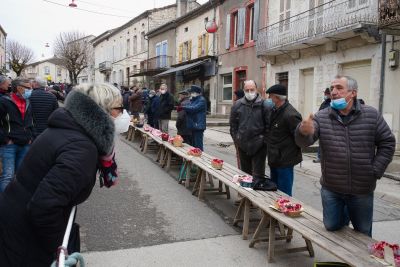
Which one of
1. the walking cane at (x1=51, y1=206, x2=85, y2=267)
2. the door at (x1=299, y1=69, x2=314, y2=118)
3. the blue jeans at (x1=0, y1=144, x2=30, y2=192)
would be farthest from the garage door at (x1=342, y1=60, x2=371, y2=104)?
the walking cane at (x1=51, y1=206, x2=85, y2=267)

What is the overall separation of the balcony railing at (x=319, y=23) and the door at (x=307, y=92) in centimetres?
139

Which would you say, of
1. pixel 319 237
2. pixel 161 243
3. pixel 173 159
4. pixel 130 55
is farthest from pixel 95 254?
pixel 130 55

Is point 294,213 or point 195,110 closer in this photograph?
point 294,213

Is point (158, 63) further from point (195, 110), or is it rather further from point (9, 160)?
point (9, 160)

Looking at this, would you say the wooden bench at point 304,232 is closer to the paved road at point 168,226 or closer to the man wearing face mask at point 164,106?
the paved road at point 168,226

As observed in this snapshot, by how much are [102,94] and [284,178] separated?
3389 millimetres

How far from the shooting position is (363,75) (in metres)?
13.0

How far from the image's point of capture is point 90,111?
2.16 m

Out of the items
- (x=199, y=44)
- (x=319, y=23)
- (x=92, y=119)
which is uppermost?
(x=199, y=44)

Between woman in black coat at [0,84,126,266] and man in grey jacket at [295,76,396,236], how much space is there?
189 centimetres

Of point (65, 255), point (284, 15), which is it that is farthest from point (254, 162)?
point (284, 15)

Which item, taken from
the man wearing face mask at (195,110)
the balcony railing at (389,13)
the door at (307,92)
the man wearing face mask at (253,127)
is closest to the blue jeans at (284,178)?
the man wearing face mask at (253,127)

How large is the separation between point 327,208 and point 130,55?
39.0 meters

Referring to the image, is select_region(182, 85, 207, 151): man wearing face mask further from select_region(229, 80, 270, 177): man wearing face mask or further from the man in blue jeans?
the man in blue jeans
